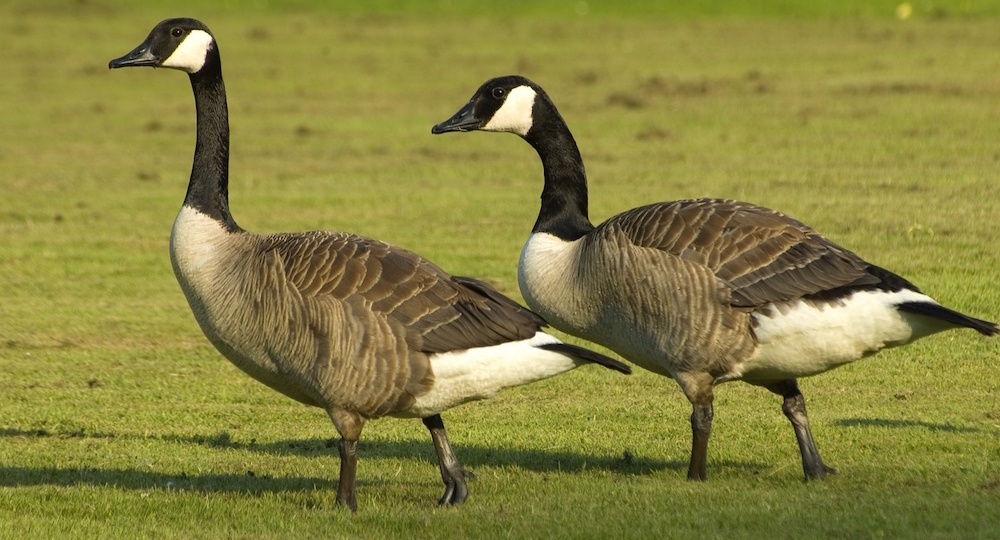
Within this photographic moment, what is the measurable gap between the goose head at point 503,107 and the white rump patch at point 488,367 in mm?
1857

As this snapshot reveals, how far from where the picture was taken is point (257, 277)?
656 cm

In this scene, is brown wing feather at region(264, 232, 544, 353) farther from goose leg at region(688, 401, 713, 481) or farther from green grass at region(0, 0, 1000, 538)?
goose leg at region(688, 401, 713, 481)

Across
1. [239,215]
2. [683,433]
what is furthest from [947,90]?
[683,433]

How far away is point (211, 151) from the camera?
734cm

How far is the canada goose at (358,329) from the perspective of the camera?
20.9 ft

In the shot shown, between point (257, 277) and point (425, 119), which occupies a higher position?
point (257, 277)

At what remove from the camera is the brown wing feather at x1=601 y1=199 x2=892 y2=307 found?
22.1ft

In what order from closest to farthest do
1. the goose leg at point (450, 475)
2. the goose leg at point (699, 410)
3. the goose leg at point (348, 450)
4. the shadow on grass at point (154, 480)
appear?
the goose leg at point (348, 450) → the goose leg at point (450, 475) → the goose leg at point (699, 410) → the shadow on grass at point (154, 480)

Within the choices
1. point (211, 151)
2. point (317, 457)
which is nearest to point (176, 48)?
point (211, 151)

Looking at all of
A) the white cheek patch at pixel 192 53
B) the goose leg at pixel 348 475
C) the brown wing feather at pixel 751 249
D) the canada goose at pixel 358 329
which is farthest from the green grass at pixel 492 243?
the white cheek patch at pixel 192 53

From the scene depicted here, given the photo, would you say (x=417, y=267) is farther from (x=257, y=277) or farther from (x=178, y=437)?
(x=178, y=437)

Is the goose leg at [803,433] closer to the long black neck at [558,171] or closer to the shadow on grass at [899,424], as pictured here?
the shadow on grass at [899,424]

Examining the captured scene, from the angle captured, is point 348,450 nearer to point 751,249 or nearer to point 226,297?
point 226,297

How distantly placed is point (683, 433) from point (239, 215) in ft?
27.5
